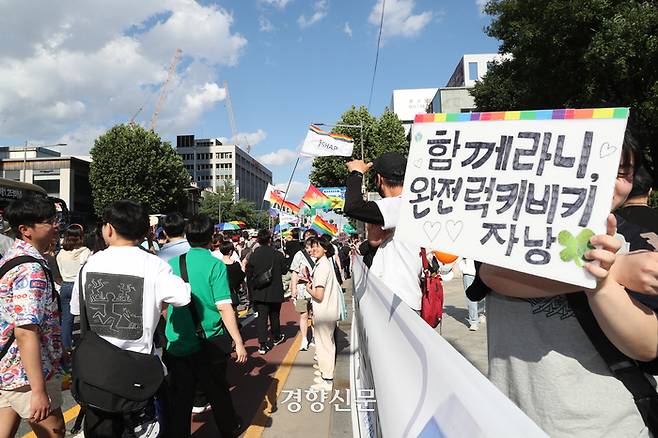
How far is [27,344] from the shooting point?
2.31 meters

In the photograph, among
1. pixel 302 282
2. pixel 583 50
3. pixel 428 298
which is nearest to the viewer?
pixel 428 298

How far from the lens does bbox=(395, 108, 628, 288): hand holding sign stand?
3.59 ft

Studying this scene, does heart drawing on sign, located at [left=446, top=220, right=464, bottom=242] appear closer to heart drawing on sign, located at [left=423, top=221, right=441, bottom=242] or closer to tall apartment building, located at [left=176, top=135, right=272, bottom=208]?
heart drawing on sign, located at [left=423, top=221, right=441, bottom=242]

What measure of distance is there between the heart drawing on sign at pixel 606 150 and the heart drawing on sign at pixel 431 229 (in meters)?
0.46

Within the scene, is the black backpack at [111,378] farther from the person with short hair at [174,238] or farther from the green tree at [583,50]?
the green tree at [583,50]

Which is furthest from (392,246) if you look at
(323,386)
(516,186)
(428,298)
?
(323,386)

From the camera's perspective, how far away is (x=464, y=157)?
136 cm

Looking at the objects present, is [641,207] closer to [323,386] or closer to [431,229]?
[431,229]

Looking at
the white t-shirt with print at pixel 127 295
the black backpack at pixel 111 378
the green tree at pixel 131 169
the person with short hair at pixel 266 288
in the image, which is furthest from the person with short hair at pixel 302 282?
the green tree at pixel 131 169

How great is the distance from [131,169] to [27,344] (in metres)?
38.5

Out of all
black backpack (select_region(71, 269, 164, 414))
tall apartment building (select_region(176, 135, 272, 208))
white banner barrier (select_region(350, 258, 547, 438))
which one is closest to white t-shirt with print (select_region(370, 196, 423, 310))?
white banner barrier (select_region(350, 258, 547, 438))

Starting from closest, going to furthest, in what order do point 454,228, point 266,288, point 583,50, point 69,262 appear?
point 454,228
point 69,262
point 266,288
point 583,50

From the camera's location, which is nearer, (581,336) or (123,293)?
(581,336)

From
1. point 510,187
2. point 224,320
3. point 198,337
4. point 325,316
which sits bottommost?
point 325,316
